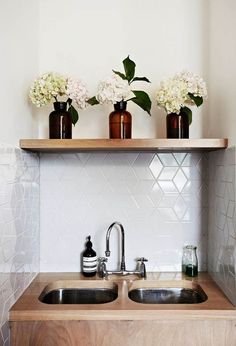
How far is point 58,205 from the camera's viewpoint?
1772 millimetres

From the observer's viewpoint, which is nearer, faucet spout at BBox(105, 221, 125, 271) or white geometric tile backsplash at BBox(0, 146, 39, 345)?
white geometric tile backsplash at BBox(0, 146, 39, 345)

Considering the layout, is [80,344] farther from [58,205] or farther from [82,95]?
[82,95]

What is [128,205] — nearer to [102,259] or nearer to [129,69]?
[102,259]

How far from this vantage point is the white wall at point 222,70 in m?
1.37

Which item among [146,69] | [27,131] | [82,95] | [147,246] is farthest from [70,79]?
[147,246]

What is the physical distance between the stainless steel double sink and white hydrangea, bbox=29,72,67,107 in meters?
0.92

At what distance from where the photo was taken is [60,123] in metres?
1.53

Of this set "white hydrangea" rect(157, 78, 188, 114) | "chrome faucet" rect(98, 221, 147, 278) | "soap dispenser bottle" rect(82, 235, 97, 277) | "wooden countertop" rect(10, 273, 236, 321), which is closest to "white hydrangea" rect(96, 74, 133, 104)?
"white hydrangea" rect(157, 78, 188, 114)

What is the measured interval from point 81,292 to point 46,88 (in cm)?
102

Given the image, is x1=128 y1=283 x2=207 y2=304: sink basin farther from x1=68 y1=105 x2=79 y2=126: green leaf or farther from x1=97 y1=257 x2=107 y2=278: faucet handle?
x1=68 y1=105 x2=79 y2=126: green leaf

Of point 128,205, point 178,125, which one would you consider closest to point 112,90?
point 178,125

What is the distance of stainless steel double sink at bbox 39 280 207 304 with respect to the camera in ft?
5.22

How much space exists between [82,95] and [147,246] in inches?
34.6

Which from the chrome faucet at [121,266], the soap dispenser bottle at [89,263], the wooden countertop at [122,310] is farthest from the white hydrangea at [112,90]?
the wooden countertop at [122,310]
